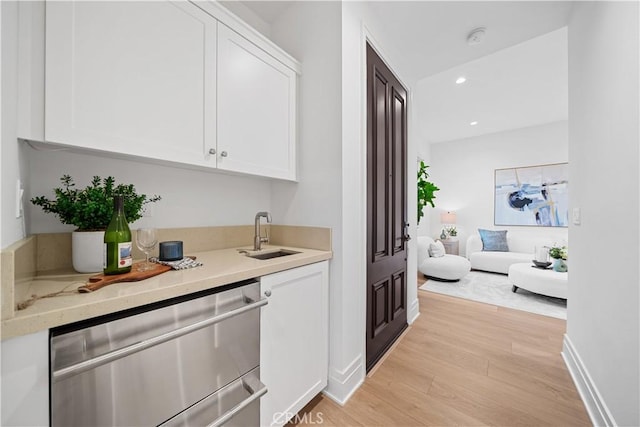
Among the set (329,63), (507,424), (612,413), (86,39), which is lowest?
(507,424)

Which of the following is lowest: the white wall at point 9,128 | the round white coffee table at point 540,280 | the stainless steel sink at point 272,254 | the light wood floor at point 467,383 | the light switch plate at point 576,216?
the light wood floor at point 467,383

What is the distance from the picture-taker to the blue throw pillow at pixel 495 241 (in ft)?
15.8

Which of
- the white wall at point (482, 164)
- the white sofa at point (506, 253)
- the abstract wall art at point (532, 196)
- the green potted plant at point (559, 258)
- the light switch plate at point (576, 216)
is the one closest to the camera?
the light switch plate at point (576, 216)

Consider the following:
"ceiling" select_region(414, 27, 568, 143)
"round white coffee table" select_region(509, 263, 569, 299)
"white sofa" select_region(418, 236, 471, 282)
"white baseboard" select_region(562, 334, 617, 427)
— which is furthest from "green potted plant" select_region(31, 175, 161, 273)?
"round white coffee table" select_region(509, 263, 569, 299)

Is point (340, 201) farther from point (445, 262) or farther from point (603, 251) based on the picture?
point (445, 262)

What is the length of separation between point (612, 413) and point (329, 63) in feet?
7.67

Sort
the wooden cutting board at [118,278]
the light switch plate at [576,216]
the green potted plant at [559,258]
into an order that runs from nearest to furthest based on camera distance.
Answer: the wooden cutting board at [118,278] < the light switch plate at [576,216] < the green potted plant at [559,258]

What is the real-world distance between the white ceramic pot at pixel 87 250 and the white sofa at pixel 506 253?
17.3ft

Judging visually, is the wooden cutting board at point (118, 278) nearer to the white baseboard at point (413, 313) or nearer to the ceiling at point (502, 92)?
the white baseboard at point (413, 313)

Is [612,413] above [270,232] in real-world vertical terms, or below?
below

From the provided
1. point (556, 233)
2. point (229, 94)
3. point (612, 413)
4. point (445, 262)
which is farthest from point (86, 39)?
point (556, 233)

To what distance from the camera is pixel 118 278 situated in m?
0.82

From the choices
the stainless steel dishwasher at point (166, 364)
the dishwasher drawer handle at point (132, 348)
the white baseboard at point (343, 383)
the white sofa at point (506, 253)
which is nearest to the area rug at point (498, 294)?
the white sofa at point (506, 253)

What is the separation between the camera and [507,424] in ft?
4.25
